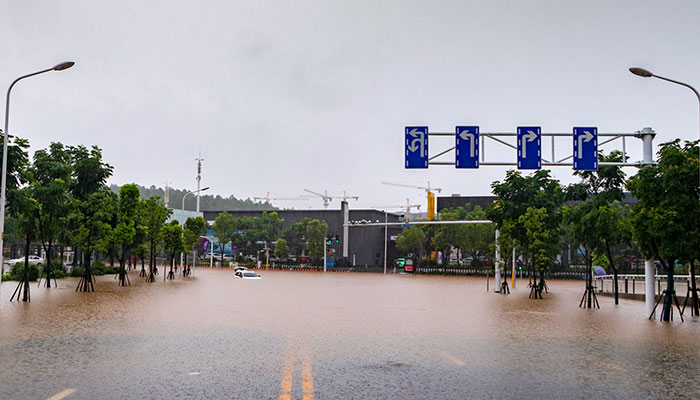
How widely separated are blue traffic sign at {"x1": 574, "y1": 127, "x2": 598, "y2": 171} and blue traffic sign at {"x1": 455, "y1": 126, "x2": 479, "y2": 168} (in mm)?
4232

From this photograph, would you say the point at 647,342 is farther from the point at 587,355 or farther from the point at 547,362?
the point at 547,362

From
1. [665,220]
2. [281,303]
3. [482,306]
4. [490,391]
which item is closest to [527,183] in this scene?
[482,306]

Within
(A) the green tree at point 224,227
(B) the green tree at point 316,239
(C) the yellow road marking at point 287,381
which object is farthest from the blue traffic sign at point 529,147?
(A) the green tree at point 224,227

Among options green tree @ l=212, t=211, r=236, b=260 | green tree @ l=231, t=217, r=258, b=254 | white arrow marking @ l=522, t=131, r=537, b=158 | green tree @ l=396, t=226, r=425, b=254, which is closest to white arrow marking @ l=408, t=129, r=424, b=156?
white arrow marking @ l=522, t=131, r=537, b=158

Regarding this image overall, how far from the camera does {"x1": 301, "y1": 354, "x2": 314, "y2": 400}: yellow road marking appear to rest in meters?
8.54

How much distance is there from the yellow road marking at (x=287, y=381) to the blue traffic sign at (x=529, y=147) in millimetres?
16739

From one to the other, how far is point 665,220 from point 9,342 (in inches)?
819

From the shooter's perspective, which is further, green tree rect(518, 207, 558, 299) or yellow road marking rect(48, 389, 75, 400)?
green tree rect(518, 207, 558, 299)

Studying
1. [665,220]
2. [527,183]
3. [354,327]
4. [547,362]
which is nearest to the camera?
[547,362]

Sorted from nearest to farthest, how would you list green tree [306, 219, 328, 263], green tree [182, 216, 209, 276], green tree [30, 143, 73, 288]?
1. green tree [30, 143, 73, 288]
2. green tree [182, 216, 209, 276]
3. green tree [306, 219, 328, 263]

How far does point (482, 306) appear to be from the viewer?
26.7 metres

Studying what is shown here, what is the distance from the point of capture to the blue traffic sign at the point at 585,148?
24.8 m

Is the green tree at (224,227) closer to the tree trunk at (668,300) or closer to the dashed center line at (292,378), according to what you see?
the tree trunk at (668,300)

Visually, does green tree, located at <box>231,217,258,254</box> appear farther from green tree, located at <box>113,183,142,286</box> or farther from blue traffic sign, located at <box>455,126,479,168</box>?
blue traffic sign, located at <box>455,126,479,168</box>
